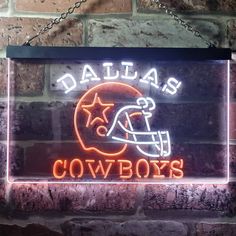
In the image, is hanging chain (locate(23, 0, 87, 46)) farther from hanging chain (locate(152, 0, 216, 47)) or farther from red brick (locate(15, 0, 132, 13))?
hanging chain (locate(152, 0, 216, 47))

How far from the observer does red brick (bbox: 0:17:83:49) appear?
1209 mm

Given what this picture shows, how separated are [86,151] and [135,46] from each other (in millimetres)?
303

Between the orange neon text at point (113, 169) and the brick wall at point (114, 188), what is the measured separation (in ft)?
0.13

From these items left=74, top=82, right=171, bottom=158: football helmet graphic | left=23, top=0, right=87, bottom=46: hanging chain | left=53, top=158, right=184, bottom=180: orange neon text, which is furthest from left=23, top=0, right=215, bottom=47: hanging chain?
left=53, top=158, right=184, bottom=180: orange neon text

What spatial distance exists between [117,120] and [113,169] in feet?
0.40

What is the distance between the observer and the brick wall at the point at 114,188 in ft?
3.87

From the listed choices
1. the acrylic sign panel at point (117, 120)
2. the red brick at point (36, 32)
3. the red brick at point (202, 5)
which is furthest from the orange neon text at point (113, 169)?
the red brick at point (202, 5)

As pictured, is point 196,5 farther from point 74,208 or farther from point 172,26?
point 74,208

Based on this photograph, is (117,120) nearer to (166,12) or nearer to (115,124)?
(115,124)

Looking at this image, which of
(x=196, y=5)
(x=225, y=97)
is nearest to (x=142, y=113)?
(x=225, y=97)

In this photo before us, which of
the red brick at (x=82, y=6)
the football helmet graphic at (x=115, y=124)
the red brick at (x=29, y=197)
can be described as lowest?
the red brick at (x=29, y=197)

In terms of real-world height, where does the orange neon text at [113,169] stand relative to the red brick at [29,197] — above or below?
above

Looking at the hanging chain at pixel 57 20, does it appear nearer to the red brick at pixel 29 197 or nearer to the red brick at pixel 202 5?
the red brick at pixel 202 5

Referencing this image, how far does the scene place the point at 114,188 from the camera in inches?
46.5
